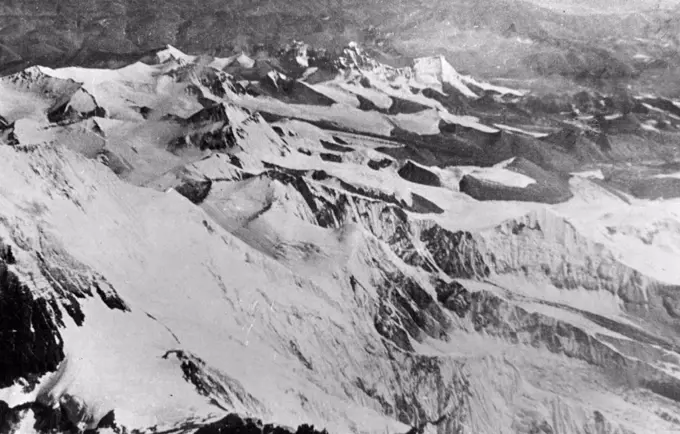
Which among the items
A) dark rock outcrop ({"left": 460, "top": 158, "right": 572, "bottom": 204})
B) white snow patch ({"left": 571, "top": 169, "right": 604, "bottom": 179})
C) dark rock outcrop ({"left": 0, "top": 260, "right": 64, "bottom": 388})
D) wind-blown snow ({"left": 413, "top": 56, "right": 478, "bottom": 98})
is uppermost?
dark rock outcrop ({"left": 0, "top": 260, "right": 64, "bottom": 388})

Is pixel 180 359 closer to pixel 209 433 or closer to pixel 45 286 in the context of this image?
pixel 209 433

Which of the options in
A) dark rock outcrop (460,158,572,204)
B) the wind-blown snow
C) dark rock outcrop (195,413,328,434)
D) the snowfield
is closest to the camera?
dark rock outcrop (195,413,328,434)

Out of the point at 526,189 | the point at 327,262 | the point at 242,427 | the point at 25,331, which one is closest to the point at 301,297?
the point at 327,262

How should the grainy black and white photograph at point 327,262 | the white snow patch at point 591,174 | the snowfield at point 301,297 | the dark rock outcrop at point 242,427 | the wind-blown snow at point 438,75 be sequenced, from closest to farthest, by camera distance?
the dark rock outcrop at point 242,427 → the snowfield at point 301,297 → the grainy black and white photograph at point 327,262 → the white snow patch at point 591,174 → the wind-blown snow at point 438,75

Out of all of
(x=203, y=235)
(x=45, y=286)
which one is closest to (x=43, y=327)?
(x=45, y=286)

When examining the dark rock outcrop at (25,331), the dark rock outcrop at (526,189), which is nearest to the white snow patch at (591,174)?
the dark rock outcrop at (526,189)

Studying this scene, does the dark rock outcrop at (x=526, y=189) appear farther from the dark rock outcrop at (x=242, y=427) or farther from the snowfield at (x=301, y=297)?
the dark rock outcrop at (x=242, y=427)

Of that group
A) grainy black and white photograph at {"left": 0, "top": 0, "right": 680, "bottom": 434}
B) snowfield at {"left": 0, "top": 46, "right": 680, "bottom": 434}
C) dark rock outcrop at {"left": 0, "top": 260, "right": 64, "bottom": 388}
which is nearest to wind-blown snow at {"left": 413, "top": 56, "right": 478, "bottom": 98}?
grainy black and white photograph at {"left": 0, "top": 0, "right": 680, "bottom": 434}

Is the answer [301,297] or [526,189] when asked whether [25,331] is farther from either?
[526,189]

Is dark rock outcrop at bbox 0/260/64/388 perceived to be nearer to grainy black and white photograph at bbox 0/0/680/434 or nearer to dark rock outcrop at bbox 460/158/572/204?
grainy black and white photograph at bbox 0/0/680/434
